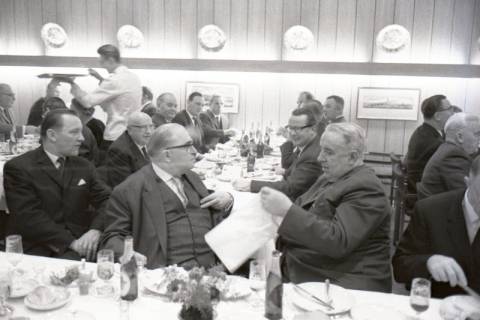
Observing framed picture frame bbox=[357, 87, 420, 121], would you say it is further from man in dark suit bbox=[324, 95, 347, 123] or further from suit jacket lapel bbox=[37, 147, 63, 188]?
suit jacket lapel bbox=[37, 147, 63, 188]

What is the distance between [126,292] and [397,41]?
6783 mm

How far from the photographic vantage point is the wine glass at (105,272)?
192 centimetres

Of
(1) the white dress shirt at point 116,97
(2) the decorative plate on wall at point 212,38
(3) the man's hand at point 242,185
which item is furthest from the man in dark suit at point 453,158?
(2) the decorative plate on wall at point 212,38

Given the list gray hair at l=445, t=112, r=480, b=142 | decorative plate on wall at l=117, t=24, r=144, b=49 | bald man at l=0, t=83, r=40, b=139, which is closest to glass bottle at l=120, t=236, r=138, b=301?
gray hair at l=445, t=112, r=480, b=142

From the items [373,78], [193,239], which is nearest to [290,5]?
[373,78]

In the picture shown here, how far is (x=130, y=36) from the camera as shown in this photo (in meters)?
8.41

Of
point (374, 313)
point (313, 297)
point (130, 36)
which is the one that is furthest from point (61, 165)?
point (130, 36)

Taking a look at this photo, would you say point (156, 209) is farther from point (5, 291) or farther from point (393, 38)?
point (393, 38)

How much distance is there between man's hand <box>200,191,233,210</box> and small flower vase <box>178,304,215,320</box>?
1.17 meters

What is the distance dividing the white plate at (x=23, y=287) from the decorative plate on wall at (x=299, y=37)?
6.60m

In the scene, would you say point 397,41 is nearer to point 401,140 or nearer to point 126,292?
point 401,140

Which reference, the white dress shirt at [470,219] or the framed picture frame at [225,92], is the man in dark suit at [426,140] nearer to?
the white dress shirt at [470,219]

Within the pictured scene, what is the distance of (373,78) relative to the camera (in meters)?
7.75

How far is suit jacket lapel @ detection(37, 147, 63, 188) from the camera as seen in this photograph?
2.95 metres
